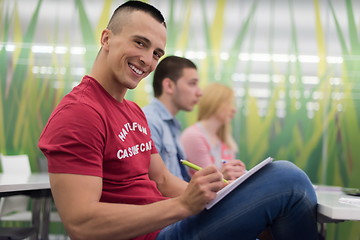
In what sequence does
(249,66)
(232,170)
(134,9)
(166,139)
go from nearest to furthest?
(134,9)
(232,170)
(166,139)
(249,66)

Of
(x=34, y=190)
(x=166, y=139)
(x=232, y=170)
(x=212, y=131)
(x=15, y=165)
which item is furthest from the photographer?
(x=15, y=165)

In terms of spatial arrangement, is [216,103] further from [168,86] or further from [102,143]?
[102,143]

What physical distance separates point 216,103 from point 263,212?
2467 millimetres

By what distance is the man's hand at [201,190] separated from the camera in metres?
1.00

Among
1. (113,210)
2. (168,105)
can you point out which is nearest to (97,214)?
(113,210)

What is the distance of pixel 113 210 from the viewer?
3.34 feet

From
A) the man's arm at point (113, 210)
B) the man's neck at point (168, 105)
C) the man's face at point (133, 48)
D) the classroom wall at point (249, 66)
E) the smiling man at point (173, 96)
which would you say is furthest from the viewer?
the classroom wall at point (249, 66)

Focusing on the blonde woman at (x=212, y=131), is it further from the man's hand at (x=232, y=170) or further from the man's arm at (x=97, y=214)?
the man's arm at (x=97, y=214)

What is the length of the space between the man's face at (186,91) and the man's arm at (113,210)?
1.82m

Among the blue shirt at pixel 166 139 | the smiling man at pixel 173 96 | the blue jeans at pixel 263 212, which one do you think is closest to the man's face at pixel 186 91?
the smiling man at pixel 173 96

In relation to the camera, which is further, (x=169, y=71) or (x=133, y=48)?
(x=169, y=71)

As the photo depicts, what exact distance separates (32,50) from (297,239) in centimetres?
406

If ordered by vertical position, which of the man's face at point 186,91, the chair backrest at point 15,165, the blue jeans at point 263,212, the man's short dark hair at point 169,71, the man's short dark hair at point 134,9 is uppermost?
the man's short dark hair at point 134,9

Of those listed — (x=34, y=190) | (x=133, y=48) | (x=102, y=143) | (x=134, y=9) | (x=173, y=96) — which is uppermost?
(x=134, y=9)
